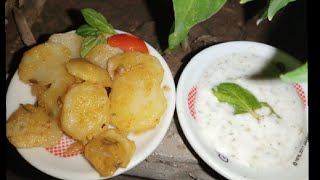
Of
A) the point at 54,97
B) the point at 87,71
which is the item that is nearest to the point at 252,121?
the point at 87,71

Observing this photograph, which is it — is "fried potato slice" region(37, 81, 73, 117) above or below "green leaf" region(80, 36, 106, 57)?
below

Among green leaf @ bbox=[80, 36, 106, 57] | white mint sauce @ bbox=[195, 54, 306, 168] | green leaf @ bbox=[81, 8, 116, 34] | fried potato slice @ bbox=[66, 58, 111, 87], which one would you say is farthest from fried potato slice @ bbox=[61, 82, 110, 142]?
white mint sauce @ bbox=[195, 54, 306, 168]

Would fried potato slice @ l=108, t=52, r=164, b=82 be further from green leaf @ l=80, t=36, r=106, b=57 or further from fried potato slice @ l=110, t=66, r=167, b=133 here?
green leaf @ l=80, t=36, r=106, b=57

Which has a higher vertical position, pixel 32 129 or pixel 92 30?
pixel 92 30

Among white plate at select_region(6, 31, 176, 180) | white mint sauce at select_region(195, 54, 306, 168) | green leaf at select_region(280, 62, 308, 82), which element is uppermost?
green leaf at select_region(280, 62, 308, 82)

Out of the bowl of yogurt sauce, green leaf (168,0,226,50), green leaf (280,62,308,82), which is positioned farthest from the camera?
the bowl of yogurt sauce

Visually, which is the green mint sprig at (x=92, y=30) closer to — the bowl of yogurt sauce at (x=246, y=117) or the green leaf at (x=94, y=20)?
the green leaf at (x=94, y=20)

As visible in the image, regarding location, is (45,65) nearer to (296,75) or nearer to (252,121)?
(252,121)
